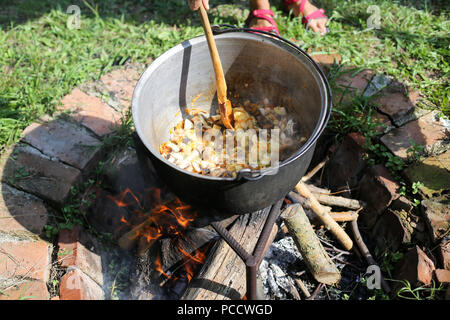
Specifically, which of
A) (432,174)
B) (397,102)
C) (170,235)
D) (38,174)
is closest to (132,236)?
(170,235)

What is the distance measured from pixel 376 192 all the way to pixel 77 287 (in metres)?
1.87

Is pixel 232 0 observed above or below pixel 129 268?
above

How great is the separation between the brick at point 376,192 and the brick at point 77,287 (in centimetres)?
176

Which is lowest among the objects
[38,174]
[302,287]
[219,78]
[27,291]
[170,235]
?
[302,287]

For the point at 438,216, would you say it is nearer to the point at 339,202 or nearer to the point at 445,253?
the point at 445,253

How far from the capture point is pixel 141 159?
6.46ft

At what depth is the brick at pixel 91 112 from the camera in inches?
97.9

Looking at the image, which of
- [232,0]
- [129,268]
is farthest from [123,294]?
[232,0]

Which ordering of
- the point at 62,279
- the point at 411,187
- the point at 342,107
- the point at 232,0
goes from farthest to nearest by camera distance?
the point at 232,0, the point at 342,107, the point at 411,187, the point at 62,279

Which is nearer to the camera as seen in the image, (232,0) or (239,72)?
(239,72)

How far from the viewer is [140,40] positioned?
10.3ft
